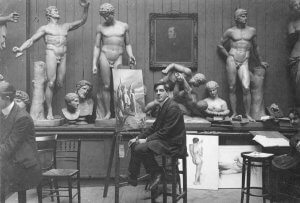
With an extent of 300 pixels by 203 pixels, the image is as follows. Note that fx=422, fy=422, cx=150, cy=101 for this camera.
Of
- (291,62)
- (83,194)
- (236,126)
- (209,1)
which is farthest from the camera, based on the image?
(209,1)

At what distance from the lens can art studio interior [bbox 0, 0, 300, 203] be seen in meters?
5.31

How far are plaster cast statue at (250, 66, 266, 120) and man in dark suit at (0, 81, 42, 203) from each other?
165 inches

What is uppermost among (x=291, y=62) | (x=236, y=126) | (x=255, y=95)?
(x=291, y=62)

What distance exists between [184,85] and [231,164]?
145 cm

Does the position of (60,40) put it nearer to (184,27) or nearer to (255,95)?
(184,27)

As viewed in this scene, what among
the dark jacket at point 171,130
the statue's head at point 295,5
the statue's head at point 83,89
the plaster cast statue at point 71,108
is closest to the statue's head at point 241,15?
the statue's head at point 295,5

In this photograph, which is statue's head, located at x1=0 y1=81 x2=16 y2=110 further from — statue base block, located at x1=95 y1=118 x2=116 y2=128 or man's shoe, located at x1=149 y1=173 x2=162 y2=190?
statue base block, located at x1=95 y1=118 x2=116 y2=128

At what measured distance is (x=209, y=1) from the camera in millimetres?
7660

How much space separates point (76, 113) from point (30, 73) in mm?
1471

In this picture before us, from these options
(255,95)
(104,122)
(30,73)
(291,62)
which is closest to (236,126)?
(255,95)

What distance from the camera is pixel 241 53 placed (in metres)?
7.05

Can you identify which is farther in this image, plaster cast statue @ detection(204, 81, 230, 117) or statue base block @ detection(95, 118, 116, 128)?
plaster cast statue @ detection(204, 81, 230, 117)

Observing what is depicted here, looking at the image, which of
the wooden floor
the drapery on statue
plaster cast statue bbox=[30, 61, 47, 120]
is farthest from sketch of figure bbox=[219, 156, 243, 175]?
plaster cast statue bbox=[30, 61, 47, 120]

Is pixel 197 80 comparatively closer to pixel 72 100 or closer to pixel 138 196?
pixel 72 100
